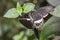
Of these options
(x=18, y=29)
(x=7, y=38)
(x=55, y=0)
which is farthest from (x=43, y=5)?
(x=7, y=38)

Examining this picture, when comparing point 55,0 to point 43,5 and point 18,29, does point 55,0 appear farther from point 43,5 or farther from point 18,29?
point 18,29

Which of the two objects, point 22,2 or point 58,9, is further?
point 22,2

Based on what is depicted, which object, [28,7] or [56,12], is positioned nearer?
[56,12]

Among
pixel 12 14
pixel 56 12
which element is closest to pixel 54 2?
pixel 56 12

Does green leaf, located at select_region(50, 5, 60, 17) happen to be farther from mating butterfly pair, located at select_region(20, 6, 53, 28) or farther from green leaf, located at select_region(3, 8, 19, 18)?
green leaf, located at select_region(3, 8, 19, 18)

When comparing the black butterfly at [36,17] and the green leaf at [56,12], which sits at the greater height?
the green leaf at [56,12]

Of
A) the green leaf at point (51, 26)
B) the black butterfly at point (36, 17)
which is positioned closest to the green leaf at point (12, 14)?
the black butterfly at point (36, 17)

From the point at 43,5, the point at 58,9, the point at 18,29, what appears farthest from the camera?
the point at 18,29

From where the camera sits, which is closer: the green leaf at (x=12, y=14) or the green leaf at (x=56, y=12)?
the green leaf at (x=56, y=12)

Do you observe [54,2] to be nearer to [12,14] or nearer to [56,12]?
[56,12]

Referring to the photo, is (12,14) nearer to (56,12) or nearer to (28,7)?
(28,7)

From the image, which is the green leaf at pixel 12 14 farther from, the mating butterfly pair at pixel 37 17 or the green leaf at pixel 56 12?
the green leaf at pixel 56 12
